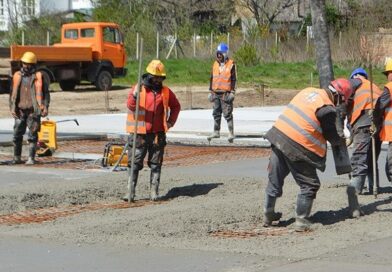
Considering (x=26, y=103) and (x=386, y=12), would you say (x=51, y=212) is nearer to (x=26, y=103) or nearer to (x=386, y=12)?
(x=26, y=103)

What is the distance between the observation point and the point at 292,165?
10211mm

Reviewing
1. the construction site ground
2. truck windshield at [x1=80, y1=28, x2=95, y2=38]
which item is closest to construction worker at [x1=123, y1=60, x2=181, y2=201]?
the construction site ground

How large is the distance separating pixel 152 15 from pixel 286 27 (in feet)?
29.7

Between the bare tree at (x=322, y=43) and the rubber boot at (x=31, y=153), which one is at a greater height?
the bare tree at (x=322, y=43)

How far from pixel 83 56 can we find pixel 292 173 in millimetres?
28186

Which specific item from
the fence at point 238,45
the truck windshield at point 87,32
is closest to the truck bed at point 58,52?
the truck windshield at point 87,32

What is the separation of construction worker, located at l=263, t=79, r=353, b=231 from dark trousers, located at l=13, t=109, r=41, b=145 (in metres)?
6.90

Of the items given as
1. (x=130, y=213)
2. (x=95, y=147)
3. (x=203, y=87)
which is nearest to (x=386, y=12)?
(x=203, y=87)

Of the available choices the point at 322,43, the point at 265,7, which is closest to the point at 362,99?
the point at 322,43

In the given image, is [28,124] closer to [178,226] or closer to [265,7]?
[178,226]

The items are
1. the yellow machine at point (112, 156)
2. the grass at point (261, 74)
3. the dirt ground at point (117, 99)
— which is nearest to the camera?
the yellow machine at point (112, 156)

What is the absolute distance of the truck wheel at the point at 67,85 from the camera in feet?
126

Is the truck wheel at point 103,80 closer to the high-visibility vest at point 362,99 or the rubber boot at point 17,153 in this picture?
the rubber boot at point 17,153

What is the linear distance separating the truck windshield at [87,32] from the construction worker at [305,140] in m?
29.7
